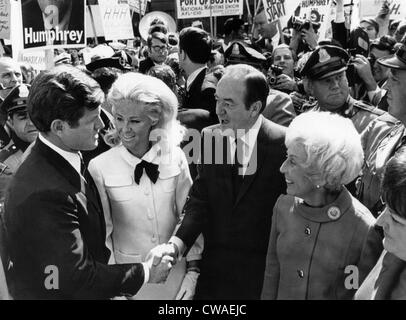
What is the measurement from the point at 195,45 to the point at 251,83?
1766mm

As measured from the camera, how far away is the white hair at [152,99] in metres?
2.63

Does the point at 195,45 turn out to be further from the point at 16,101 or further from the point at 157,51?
the point at 157,51

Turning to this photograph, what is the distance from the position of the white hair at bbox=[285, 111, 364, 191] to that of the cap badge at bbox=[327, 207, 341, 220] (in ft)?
0.29

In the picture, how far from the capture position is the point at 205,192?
277 centimetres

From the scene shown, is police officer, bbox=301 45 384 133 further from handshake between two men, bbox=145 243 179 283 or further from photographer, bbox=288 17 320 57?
photographer, bbox=288 17 320 57

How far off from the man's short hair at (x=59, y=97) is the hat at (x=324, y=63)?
1.72 m

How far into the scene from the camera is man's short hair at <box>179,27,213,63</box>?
4.46 m

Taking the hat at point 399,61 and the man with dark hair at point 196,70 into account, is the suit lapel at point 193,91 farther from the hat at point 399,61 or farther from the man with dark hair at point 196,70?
the hat at point 399,61

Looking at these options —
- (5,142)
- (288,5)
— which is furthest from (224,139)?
(288,5)

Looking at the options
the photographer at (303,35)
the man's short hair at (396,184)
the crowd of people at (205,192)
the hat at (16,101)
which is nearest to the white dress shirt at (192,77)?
the crowd of people at (205,192)

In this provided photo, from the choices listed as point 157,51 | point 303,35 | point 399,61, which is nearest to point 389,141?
point 399,61

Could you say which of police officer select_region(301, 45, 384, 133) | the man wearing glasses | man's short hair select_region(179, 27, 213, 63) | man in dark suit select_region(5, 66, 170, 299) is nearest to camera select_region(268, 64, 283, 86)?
man's short hair select_region(179, 27, 213, 63)

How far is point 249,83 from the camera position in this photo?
2811mm

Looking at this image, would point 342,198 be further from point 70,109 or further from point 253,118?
point 70,109
